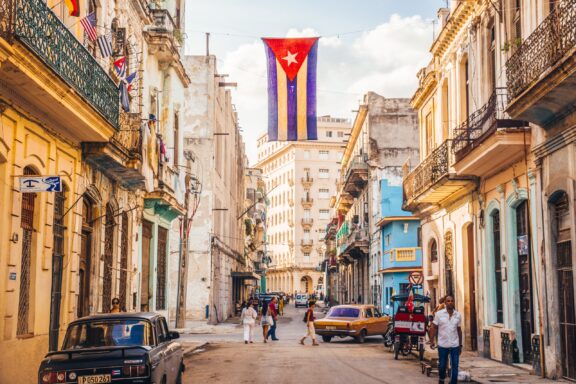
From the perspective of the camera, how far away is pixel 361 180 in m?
50.8

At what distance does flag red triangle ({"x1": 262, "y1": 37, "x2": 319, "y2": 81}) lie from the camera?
805 inches


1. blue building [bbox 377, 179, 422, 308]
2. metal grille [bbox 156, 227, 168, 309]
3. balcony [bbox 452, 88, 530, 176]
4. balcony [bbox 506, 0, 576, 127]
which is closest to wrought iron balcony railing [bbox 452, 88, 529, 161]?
balcony [bbox 452, 88, 530, 176]

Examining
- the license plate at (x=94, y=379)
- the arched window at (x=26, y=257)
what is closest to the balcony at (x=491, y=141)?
the arched window at (x=26, y=257)

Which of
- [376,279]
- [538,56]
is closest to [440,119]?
[538,56]

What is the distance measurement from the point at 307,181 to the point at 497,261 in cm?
10488

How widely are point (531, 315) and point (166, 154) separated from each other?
12.9 metres

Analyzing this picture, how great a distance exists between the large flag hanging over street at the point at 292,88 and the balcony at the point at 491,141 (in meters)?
4.12

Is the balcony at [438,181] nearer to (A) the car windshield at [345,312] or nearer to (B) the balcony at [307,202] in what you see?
(A) the car windshield at [345,312]

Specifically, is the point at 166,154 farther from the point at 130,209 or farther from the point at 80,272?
the point at 80,272

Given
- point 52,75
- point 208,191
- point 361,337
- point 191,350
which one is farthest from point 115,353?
point 208,191

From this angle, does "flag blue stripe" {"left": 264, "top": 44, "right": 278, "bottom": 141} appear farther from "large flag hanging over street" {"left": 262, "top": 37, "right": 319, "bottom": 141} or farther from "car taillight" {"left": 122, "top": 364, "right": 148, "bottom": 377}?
"car taillight" {"left": 122, "top": 364, "right": 148, "bottom": 377}

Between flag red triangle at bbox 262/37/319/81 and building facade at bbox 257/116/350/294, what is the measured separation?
333 ft

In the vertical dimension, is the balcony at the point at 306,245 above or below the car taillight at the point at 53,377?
above

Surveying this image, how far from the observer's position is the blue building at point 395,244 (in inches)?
1591
